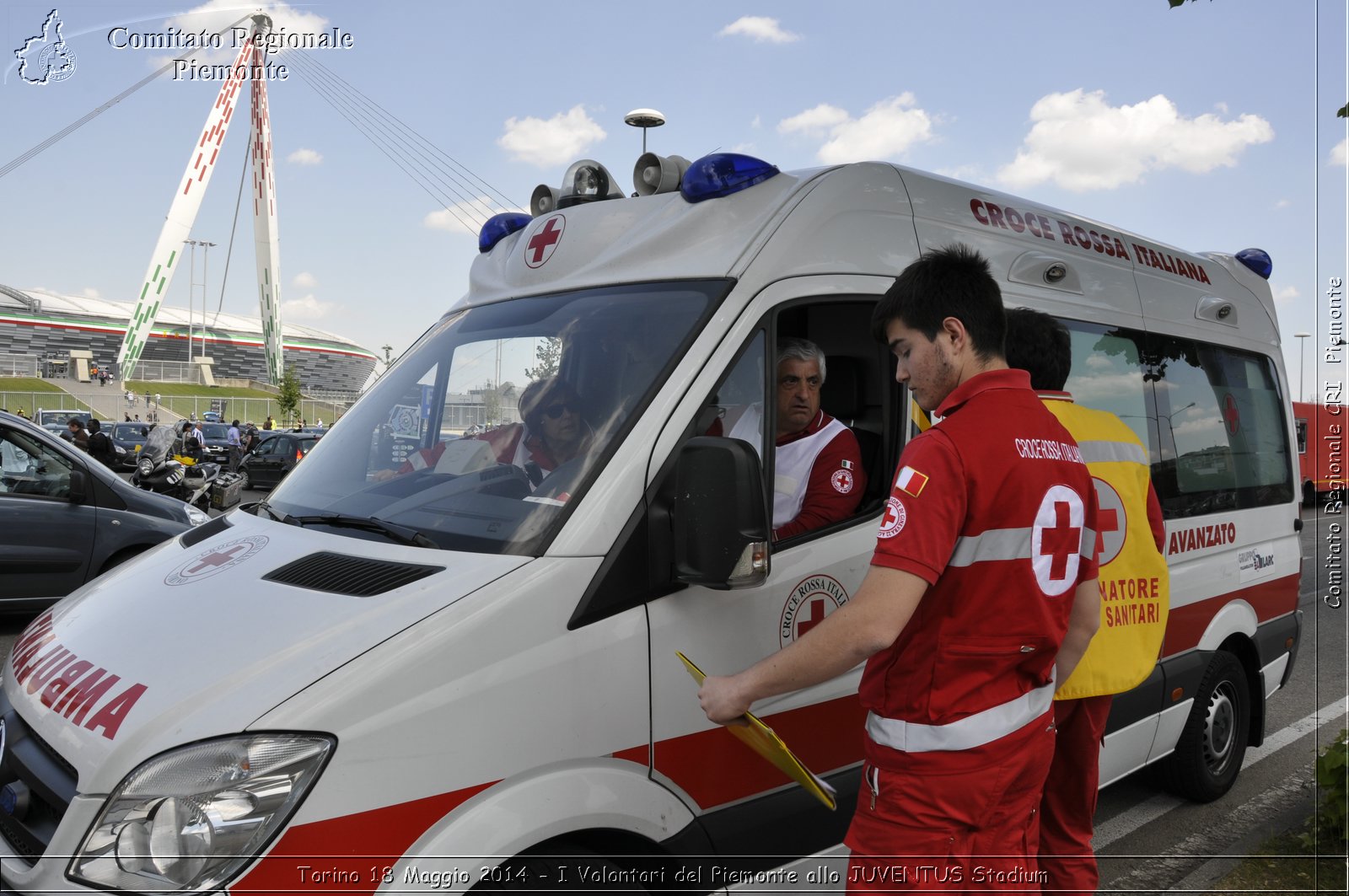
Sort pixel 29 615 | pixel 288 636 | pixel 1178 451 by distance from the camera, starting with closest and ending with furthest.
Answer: pixel 288 636 → pixel 1178 451 → pixel 29 615

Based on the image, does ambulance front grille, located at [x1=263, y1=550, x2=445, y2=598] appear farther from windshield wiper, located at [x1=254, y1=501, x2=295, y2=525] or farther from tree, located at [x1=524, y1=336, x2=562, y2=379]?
tree, located at [x1=524, y1=336, x2=562, y2=379]

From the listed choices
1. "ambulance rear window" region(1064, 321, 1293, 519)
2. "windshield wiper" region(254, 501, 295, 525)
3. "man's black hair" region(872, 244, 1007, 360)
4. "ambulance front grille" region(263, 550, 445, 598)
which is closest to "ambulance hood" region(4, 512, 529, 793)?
"ambulance front grille" region(263, 550, 445, 598)

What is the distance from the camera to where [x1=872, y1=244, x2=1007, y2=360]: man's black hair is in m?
2.11

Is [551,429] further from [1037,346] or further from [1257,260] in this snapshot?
[1257,260]

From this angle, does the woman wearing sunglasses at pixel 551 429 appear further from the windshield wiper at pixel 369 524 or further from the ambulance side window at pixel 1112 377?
the ambulance side window at pixel 1112 377

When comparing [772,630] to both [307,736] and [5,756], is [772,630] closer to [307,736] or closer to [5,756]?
[307,736]

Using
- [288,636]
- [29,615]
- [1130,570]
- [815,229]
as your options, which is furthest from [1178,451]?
[29,615]

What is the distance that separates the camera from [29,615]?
304 inches

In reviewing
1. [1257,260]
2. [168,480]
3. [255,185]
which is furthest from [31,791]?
[255,185]

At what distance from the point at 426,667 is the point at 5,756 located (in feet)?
3.52

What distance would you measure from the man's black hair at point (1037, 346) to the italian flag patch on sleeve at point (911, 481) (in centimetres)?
103

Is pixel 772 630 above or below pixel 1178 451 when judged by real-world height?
below

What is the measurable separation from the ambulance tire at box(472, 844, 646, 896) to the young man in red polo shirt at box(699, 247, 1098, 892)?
0.47 metres

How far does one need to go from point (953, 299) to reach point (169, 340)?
12589 cm
